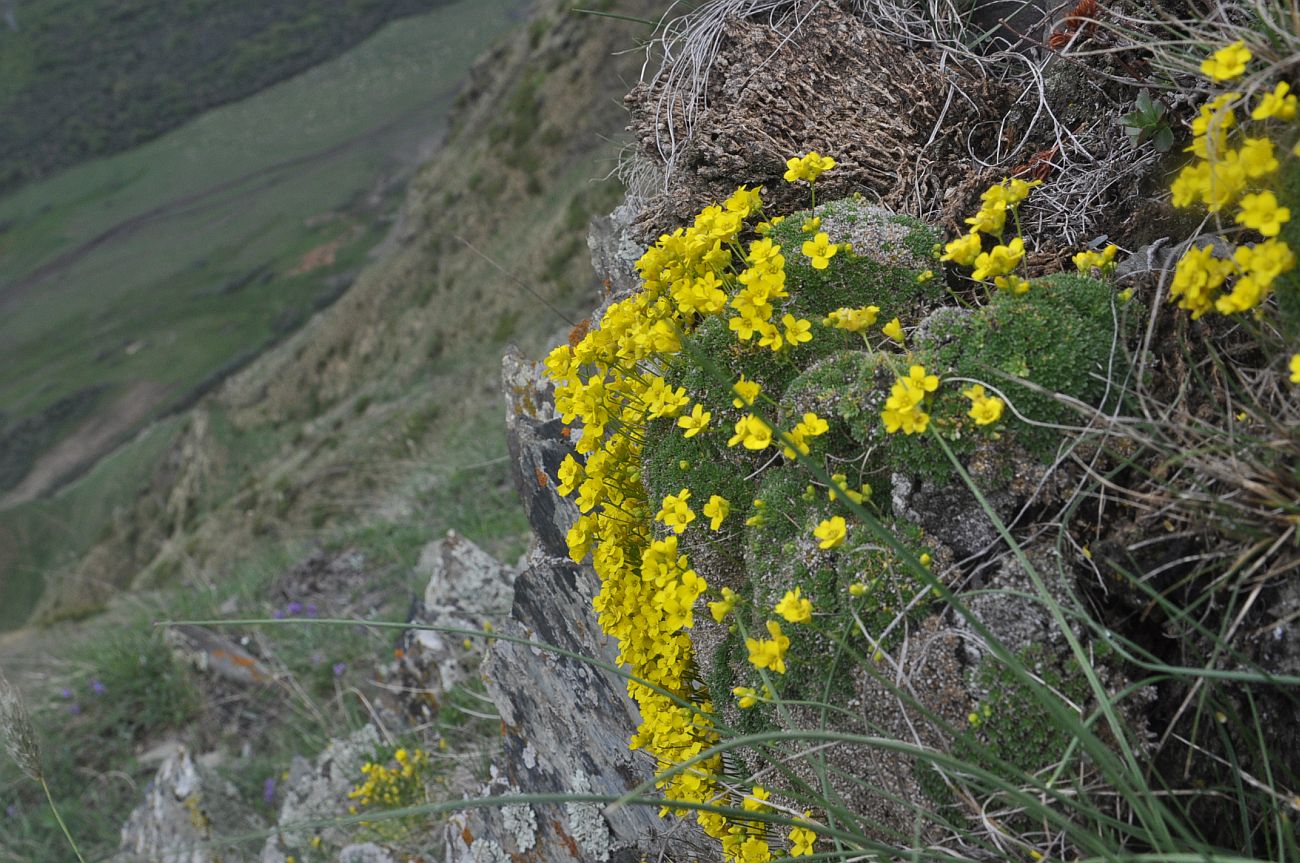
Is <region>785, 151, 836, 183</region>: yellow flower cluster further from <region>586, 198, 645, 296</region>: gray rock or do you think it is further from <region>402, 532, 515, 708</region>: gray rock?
<region>402, 532, 515, 708</region>: gray rock

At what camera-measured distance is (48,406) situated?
9869cm

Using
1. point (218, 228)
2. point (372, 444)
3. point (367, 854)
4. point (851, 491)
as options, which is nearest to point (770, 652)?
point (851, 491)

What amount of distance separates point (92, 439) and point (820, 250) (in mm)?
101918

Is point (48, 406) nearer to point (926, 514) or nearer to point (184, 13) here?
point (184, 13)

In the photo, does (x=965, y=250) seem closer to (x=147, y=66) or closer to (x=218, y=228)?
(x=218, y=228)

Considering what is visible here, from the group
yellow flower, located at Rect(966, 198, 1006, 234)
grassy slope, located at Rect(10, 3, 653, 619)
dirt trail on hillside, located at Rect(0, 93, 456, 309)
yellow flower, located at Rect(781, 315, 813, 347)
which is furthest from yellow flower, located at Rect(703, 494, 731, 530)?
dirt trail on hillside, located at Rect(0, 93, 456, 309)

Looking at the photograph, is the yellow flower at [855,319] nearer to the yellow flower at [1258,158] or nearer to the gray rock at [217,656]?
the yellow flower at [1258,158]

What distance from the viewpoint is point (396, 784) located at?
5.39 metres

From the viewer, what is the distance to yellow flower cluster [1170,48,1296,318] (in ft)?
6.54

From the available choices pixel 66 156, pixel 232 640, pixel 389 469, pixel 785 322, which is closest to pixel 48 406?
pixel 66 156

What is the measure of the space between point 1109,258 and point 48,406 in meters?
115

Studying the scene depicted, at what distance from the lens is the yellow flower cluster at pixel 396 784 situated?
5336 mm

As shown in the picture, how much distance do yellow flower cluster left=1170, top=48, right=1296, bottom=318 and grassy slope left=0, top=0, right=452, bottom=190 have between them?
6210 inches

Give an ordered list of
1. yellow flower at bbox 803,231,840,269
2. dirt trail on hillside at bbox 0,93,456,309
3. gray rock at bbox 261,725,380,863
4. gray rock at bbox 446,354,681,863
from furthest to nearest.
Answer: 1. dirt trail on hillside at bbox 0,93,456,309
2. gray rock at bbox 261,725,380,863
3. gray rock at bbox 446,354,681,863
4. yellow flower at bbox 803,231,840,269
